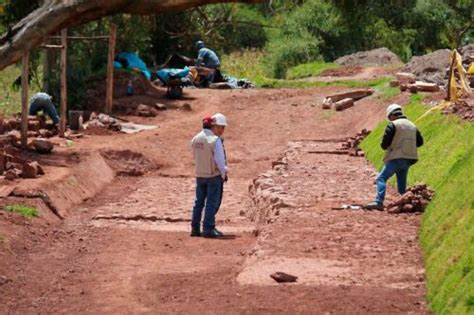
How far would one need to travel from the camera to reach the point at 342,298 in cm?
1202

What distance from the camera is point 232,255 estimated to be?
15750mm

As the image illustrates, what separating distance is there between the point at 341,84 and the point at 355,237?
77.6 ft

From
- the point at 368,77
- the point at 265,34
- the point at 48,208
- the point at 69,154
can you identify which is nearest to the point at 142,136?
the point at 69,154

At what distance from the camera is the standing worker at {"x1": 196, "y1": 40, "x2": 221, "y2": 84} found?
37.6 metres

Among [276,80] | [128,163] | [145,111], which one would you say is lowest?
[128,163]

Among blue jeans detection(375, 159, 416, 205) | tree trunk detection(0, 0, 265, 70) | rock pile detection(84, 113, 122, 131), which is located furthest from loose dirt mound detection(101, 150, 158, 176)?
tree trunk detection(0, 0, 265, 70)

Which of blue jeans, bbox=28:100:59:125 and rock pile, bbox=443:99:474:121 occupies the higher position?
rock pile, bbox=443:99:474:121

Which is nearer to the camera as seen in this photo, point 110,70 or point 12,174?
point 12,174

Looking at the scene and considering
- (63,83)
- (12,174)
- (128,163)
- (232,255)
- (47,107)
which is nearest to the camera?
(232,255)

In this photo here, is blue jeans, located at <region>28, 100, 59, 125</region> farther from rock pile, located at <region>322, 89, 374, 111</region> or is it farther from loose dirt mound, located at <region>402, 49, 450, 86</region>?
loose dirt mound, located at <region>402, 49, 450, 86</region>

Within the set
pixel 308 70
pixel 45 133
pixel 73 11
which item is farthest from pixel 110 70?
pixel 73 11

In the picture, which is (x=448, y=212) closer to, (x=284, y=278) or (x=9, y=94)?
(x=284, y=278)

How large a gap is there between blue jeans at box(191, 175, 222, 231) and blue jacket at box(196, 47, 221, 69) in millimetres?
20170

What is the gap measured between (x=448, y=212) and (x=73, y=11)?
7402 millimetres
